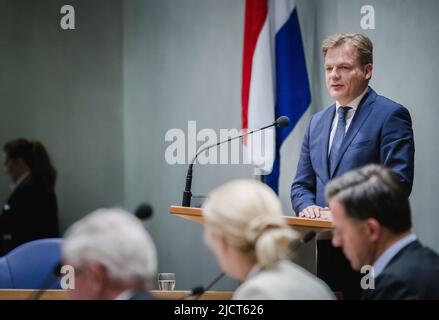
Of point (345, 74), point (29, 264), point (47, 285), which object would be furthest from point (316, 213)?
point (29, 264)

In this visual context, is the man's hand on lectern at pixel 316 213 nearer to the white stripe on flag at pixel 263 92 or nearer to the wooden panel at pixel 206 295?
the wooden panel at pixel 206 295

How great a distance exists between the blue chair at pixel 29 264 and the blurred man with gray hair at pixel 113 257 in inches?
97.4

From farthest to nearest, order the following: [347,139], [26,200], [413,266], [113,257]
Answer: [26,200], [347,139], [413,266], [113,257]

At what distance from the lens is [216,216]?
2438 mm

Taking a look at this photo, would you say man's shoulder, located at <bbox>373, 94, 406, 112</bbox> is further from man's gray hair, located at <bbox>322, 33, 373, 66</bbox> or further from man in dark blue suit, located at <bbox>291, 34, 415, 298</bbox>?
man's gray hair, located at <bbox>322, 33, 373, 66</bbox>

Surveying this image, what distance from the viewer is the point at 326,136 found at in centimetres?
439

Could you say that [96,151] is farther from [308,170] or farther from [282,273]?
[282,273]

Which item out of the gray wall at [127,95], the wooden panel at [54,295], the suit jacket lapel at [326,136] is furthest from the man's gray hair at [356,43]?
the gray wall at [127,95]

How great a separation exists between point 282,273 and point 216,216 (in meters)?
0.27

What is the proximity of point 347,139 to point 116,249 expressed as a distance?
85.1 inches

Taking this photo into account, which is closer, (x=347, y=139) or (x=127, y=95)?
(x=347, y=139)

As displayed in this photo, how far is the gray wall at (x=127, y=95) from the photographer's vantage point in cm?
651

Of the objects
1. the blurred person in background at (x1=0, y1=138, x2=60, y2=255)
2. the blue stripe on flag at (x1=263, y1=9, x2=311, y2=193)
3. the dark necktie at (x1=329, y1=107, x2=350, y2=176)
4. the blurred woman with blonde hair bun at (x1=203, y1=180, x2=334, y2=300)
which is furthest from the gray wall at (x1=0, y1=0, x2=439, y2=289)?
the blurred woman with blonde hair bun at (x1=203, y1=180, x2=334, y2=300)

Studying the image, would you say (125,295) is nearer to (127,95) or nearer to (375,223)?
(375,223)
